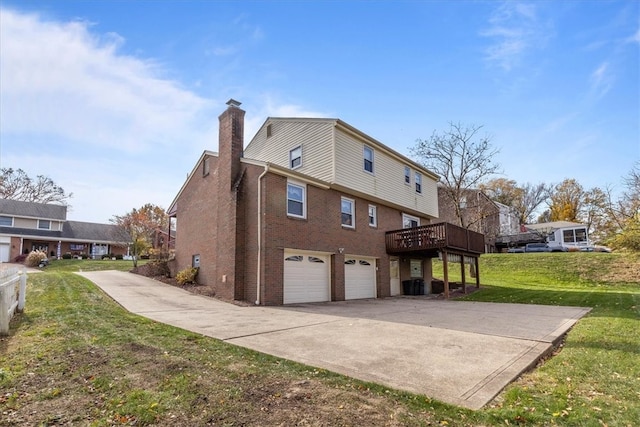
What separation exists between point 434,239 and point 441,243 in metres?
0.48

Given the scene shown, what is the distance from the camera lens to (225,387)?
4055 mm

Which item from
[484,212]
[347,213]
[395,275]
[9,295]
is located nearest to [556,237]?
[484,212]

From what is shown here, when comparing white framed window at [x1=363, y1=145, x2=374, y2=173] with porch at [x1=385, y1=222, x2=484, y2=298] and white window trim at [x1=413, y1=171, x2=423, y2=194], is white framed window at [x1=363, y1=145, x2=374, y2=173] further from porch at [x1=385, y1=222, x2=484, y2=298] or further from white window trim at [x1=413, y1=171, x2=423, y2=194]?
white window trim at [x1=413, y1=171, x2=423, y2=194]

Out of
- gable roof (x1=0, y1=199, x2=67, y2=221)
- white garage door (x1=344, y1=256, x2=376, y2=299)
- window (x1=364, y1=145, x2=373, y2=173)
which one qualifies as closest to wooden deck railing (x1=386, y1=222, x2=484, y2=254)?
white garage door (x1=344, y1=256, x2=376, y2=299)

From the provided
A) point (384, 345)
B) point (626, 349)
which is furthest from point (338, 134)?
point (626, 349)

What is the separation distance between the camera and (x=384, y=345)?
21.3 feet

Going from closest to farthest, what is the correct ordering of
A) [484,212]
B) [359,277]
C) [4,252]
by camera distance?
[359,277], [484,212], [4,252]

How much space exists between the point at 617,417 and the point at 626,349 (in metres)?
3.44

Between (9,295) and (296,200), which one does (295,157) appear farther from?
(9,295)

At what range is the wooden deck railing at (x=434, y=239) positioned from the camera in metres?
16.7

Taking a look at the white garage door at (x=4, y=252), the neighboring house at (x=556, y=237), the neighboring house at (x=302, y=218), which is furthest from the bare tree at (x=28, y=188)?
the neighboring house at (x=556, y=237)

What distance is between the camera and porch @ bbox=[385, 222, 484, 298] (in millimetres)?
16672

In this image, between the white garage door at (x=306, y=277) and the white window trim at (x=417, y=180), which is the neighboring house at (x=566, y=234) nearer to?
the white window trim at (x=417, y=180)

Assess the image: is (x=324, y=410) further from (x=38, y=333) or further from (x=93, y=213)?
(x=93, y=213)
